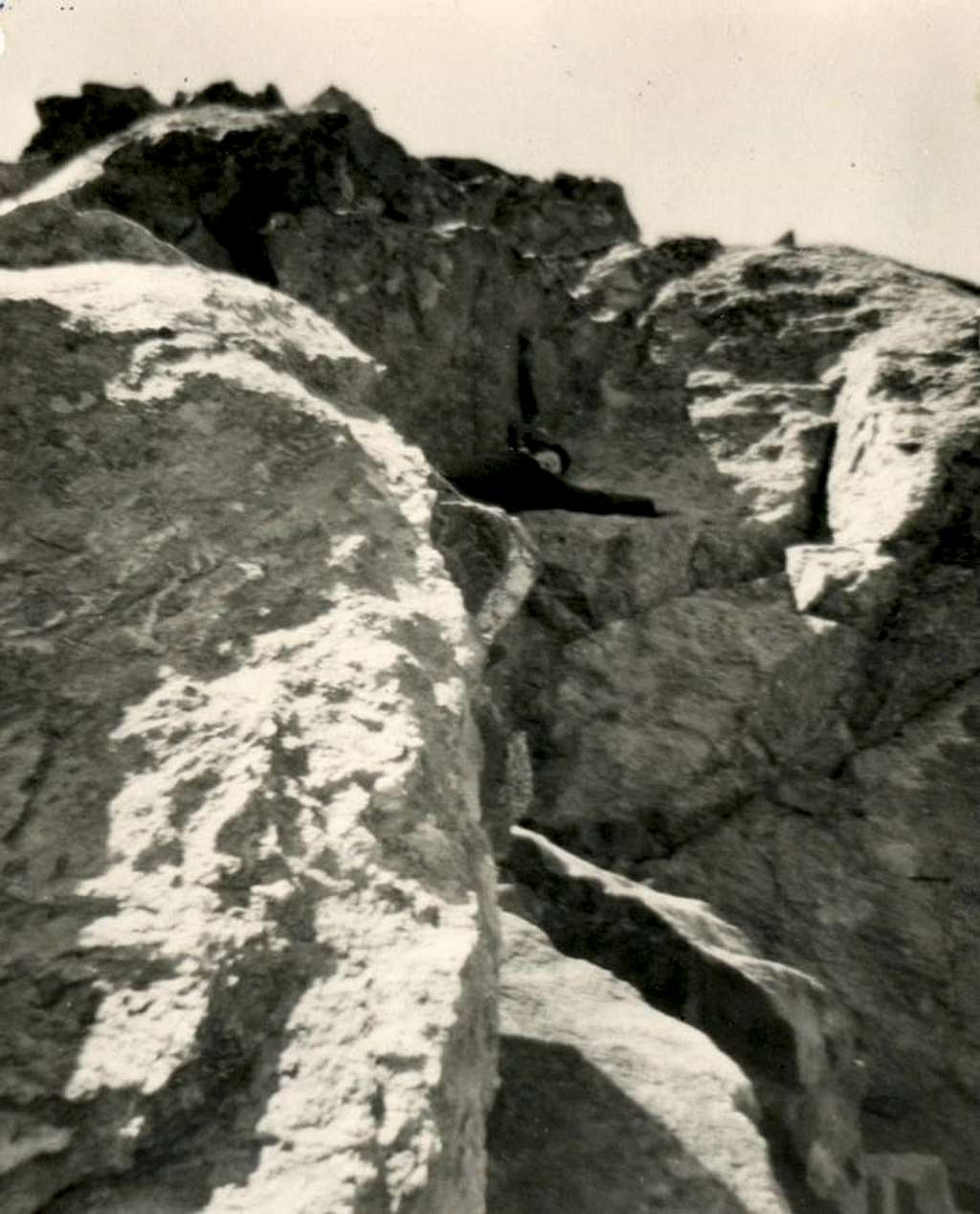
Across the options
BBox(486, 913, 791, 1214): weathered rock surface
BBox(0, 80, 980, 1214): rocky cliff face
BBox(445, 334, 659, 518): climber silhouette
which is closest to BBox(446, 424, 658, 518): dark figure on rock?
BBox(445, 334, 659, 518): climber silhouette

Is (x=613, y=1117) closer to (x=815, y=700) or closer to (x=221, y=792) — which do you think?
(x=221, y=792)

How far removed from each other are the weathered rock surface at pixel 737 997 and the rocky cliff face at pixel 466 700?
3 cm

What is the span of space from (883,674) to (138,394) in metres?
6.07

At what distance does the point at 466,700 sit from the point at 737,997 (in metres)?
2.77

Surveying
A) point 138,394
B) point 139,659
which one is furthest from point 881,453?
point 139,659

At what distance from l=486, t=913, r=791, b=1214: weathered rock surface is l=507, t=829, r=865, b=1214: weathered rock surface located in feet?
2.30

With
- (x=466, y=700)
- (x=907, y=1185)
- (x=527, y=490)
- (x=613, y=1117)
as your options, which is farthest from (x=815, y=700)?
(x=466, y=700)

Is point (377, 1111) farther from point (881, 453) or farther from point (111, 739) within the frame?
point (881, 453)

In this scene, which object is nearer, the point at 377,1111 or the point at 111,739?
the point at 377,1111

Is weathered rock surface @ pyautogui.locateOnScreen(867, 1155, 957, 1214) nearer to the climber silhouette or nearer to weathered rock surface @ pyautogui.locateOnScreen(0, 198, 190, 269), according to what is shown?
the climber silhouette

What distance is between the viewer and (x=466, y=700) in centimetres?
445

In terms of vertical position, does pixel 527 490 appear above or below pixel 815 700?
above

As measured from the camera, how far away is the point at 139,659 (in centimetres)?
397

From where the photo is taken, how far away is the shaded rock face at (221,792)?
288cm
